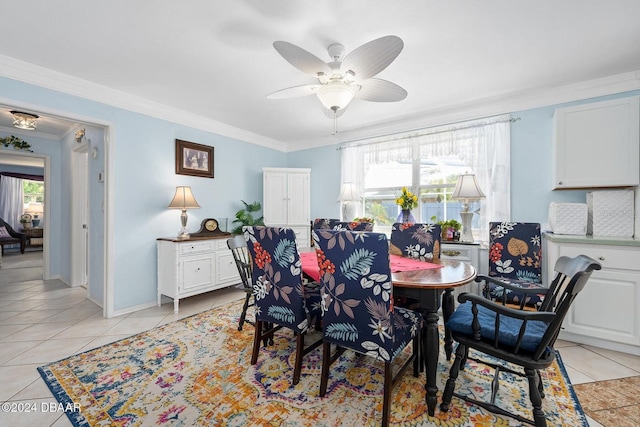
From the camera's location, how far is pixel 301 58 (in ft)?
5.64

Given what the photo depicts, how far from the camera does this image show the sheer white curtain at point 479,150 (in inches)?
124

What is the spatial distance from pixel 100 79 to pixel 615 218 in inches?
201

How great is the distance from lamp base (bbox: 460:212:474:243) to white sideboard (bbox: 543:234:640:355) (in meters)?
0.85

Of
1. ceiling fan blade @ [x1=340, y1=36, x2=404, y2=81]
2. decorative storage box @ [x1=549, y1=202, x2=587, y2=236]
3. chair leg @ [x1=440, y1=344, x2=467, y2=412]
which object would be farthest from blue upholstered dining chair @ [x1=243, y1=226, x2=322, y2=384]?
decorative storage box @ [x1=549, y1=202, x2=587, y2=236]

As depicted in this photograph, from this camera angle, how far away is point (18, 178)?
7.88 m

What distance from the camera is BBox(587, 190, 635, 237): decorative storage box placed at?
7.81 ft

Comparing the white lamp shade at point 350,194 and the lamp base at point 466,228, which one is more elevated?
the white lamp shade at point 350,194

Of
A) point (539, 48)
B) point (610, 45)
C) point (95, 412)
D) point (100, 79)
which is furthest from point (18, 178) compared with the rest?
point (610, 45)

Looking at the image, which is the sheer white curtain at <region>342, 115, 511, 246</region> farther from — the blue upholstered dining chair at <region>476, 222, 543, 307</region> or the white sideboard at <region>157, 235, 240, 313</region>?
the white sideboard at <region>157, 235, 240, 313</region>

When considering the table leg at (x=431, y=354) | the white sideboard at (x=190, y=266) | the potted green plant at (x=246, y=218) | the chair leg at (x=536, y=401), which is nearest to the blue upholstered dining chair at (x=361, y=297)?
the table leg at (x=431, y=354)

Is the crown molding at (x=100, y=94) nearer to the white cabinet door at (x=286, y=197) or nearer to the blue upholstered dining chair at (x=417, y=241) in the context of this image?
the white cabinet door at (x=286, y=197)

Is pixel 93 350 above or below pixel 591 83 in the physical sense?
below

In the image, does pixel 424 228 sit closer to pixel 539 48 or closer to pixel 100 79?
pixel 539 48

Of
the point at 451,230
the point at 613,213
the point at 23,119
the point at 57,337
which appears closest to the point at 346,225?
the point at 451,230
